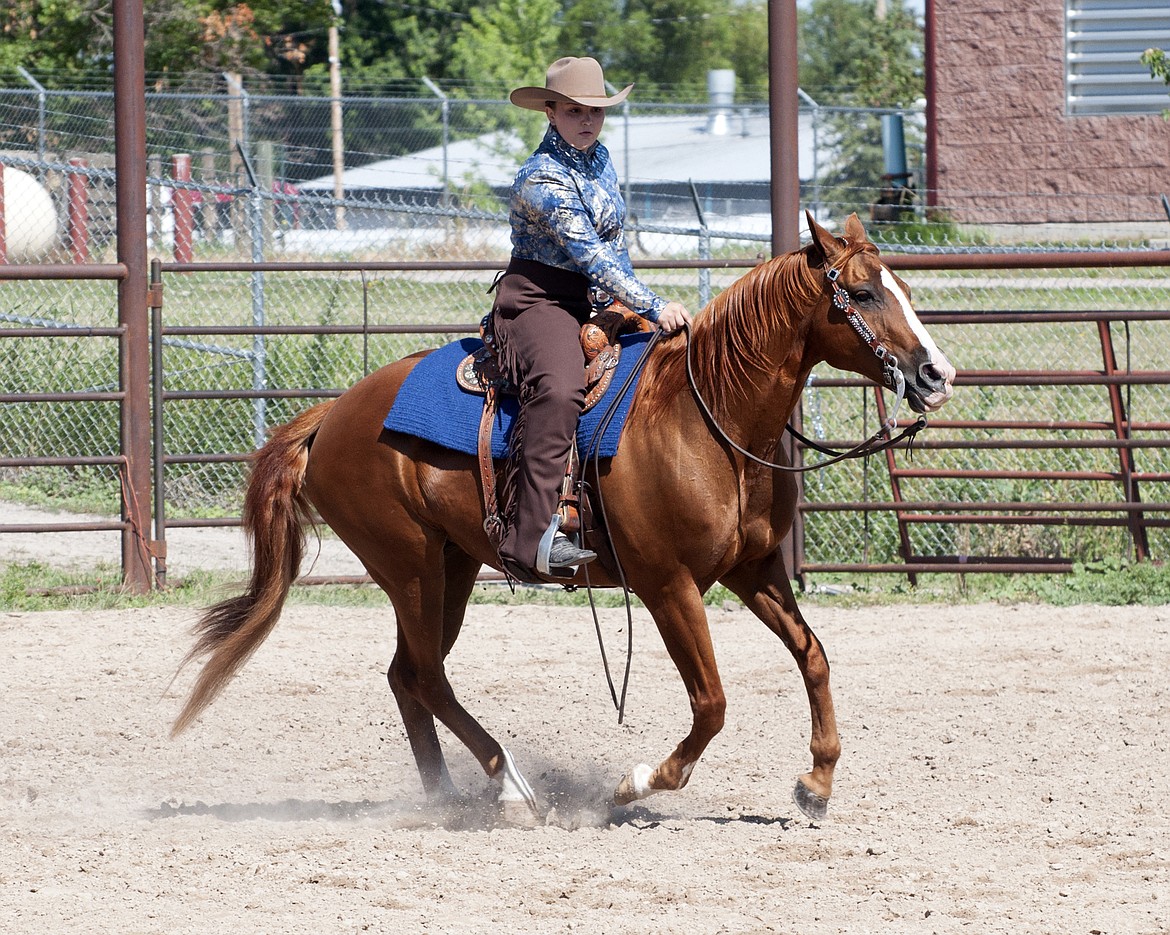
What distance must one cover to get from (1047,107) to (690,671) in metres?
18.1

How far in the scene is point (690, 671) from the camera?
4.43 m

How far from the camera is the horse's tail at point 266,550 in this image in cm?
517

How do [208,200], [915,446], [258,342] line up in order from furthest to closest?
[208,200] < [258,342] < [915,446]

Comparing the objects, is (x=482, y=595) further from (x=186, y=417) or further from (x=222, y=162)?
(x=222, y=162)

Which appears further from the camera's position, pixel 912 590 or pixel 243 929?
pixel 912 590

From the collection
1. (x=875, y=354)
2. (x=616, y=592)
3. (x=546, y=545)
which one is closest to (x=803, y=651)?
(x=546, y=545)

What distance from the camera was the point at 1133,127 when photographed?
66.1 feet

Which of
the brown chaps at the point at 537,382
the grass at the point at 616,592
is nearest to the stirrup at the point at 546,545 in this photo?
the brown chaps at the point at 537,382

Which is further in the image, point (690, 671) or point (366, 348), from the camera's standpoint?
point (366, 348)

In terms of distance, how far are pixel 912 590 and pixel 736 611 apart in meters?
1.06

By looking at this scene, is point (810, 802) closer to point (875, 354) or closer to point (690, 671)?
point (690, 671)

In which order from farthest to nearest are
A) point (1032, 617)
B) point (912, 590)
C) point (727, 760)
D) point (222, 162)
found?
point (222, 162) → point (912, 590) → point (1032, 617) → point (727, 760)

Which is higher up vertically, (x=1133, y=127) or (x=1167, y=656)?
(x=1133, y=127)

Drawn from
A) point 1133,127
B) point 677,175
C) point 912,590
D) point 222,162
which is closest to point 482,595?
point 912,590
